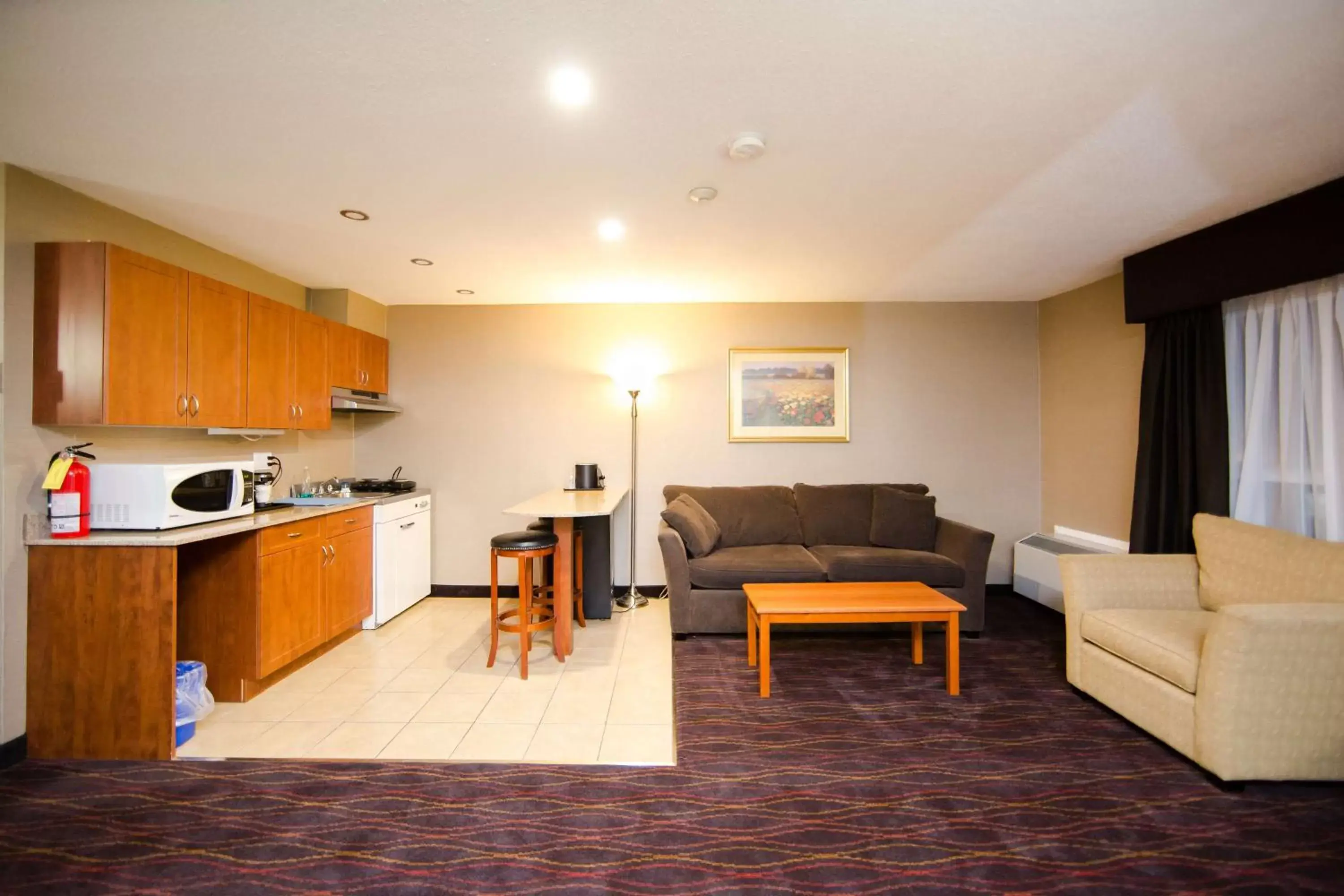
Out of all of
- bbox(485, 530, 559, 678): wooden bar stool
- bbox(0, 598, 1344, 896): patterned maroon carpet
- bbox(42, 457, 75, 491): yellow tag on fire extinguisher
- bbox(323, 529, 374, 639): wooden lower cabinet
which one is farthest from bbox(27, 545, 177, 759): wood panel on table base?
bbox(485, 530, 559, 678): wooden bar stool

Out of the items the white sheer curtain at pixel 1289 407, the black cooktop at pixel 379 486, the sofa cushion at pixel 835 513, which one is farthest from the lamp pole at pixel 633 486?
the white sheer curtain at pixel 1289 407

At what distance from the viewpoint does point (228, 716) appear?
8.50 feet

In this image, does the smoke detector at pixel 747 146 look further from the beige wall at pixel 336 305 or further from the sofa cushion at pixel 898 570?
the beige wall at pixel 336 305

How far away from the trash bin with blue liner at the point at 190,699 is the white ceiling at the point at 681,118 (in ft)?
7.19

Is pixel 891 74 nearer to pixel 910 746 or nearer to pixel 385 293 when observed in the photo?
pixel 910 746

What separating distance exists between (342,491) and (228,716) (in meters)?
1.59

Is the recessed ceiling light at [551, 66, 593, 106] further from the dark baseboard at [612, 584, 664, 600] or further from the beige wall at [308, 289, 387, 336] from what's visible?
the dark baseboard at [612, 584, 664, 600]

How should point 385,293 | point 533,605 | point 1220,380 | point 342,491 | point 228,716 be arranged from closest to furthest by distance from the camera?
point 228,716 → point 1220,380 → point 533,605 → point 342,491 → point 385,293

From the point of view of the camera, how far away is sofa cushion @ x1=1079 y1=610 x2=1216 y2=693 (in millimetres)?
2168

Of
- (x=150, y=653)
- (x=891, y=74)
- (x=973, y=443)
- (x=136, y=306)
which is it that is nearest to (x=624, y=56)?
(x=891, y=74)

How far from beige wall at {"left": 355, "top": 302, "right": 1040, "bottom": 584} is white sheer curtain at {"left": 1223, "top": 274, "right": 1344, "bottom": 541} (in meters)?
1.51

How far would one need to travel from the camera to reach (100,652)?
7.36ft

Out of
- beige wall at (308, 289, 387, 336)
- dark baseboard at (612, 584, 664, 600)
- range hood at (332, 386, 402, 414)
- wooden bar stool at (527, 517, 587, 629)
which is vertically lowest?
dark baseboard at (612, 584, 664, 600)

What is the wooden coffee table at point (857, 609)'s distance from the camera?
277 cm
